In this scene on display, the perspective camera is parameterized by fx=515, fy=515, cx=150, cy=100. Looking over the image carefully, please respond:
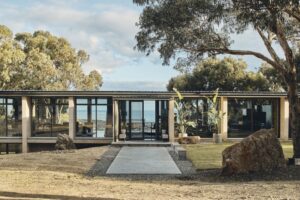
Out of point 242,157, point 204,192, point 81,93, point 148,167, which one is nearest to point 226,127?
point 81,93

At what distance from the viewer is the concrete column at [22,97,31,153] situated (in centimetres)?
3319

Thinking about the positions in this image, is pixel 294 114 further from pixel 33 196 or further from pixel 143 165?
pixel 33 196

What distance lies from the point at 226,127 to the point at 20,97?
45.2 feet

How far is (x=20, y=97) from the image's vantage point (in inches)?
1334

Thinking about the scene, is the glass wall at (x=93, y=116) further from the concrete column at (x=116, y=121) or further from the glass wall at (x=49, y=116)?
the concrete column at (x=116, y=121)

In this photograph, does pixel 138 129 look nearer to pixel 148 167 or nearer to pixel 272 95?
pixel 272 95

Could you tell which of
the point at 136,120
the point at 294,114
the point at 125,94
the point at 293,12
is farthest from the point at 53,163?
the point at 136,120

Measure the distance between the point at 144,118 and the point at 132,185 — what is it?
2076 cm

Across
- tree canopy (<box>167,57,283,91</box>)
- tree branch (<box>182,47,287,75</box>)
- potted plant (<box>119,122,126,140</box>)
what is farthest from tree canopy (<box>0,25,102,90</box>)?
tree branch (<box>182,47,287,75</box>)

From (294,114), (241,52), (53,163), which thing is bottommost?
(53,163)

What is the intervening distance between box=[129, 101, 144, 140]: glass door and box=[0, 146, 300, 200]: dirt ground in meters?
16.4

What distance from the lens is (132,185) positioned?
41.5 ft

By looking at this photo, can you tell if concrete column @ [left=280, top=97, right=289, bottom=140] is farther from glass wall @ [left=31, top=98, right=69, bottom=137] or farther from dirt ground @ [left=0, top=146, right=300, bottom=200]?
dirt ground @ [left=0, top=146, right=300, bottom=200]

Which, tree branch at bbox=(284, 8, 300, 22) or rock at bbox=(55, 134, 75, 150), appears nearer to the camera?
tree branch at bbox=(284, 8, 300, 22)
